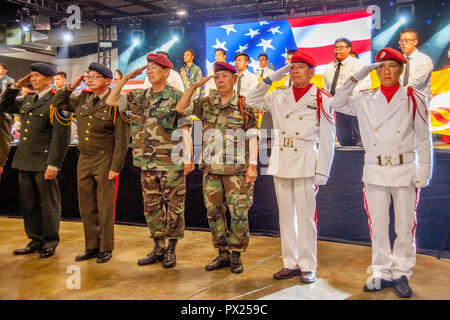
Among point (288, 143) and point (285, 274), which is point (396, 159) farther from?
point (285, 274)

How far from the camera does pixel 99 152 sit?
3713mm

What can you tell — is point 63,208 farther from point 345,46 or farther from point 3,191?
point 345,46

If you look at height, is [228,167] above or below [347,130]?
below

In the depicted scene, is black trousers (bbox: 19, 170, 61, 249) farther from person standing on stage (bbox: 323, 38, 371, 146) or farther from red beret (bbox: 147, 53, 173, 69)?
person standing on stage (bbox: 323, 38, 371, 146)

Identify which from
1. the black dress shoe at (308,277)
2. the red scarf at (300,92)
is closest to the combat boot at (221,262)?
the black dress shoe at (308,277)

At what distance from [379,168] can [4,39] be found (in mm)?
11041

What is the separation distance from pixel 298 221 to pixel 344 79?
2565 mm

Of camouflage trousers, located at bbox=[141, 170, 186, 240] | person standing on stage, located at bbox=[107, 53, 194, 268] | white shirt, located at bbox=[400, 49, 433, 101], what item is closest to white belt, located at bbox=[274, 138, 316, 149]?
person standing on stage, located at bbox=[107, 53, 194, 268]

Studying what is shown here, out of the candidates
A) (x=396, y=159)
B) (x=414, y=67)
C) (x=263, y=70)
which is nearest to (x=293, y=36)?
(x=263, y=70)

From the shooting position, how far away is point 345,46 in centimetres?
494

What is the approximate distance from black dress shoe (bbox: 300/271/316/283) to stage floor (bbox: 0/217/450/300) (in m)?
0.04

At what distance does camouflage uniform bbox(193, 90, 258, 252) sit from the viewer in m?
3.33

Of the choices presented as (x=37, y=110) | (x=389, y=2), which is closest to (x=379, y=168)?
(x=37, y=110)

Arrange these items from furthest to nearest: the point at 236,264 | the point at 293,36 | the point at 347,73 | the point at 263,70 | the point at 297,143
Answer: the point at 293,36 → the point at 263,70 → the point at 347,73 → the point at 236,264 → the point at 297,143
